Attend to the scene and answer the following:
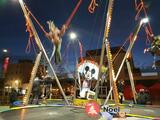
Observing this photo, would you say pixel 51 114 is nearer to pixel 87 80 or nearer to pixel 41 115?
pixel 41 115

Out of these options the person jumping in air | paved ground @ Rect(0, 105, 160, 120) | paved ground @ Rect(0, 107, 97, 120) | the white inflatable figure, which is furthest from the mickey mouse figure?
paved ground @ Rect(0, 107, 97, 120)

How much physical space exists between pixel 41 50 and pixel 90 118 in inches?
234

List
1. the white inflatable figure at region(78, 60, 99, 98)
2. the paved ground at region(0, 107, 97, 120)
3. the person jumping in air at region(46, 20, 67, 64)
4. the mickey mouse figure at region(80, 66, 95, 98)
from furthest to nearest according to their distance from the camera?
1. the white inflatable figure at region(78, 60, 99, 98)
2. the mickey mouse figure at region(80, 66, 95, 98)
3. the person jumping in air at region(46, 20, 67, 64)
4. the paved ground at region(0, 107, 97, 120)

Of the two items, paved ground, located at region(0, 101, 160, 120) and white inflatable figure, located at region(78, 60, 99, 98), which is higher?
white inflatable figure, located at region(78, 60, 99, 98)

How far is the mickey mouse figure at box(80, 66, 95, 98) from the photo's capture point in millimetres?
17703

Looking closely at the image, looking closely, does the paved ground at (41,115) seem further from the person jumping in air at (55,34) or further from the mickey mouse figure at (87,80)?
the mickey mouse figure at (87,80)

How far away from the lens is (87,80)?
18.9 m

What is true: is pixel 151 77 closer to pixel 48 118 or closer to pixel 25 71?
pixel 48 118

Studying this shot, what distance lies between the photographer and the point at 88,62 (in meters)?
21.4

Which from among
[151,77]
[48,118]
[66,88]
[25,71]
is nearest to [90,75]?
[48,118]

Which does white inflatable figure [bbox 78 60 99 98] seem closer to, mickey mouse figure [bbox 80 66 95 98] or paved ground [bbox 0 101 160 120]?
mickey mouse figure [bbox 80 66 95 98]

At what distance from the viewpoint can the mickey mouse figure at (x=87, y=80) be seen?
58.1ft

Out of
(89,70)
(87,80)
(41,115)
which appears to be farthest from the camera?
(89,70)

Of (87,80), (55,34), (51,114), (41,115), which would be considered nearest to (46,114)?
(51,114)
